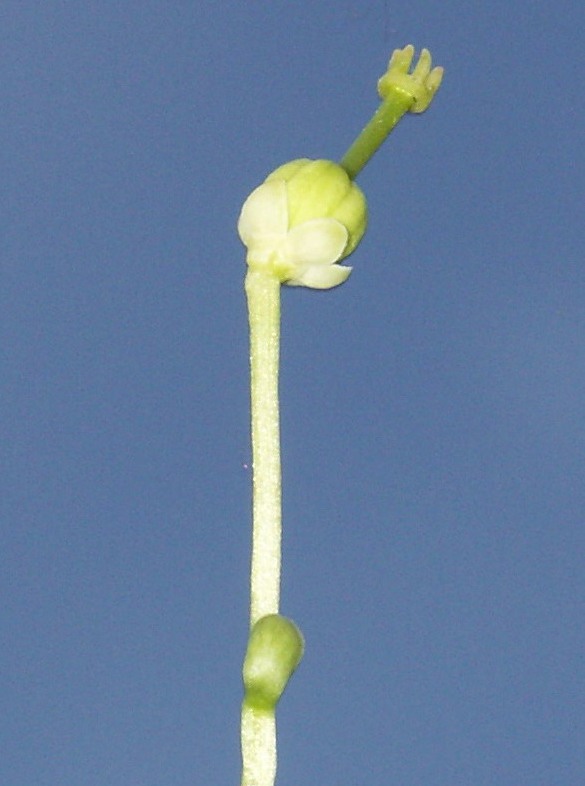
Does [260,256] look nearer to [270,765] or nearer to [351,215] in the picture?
[351,215]

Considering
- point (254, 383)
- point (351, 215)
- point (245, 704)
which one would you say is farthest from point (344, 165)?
point (245, 704)

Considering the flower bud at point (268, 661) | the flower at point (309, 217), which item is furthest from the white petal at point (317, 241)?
the flower bud at point (268, 661)

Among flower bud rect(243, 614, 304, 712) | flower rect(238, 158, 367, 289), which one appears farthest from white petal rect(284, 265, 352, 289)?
flower bud rect(243, 614, 304, 712)

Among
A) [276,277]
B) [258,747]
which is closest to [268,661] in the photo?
[258,747]

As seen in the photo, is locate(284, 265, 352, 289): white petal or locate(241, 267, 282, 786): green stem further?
locate(284, 265, 352, 289): white petal

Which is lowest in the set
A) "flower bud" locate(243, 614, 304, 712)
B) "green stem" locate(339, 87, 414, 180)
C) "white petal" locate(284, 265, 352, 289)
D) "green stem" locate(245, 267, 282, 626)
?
"flower bud" locate(243, 614, 304, 712)

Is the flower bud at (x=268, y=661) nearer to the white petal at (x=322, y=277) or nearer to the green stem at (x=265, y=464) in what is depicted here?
the green stem at (x=265, y=464)

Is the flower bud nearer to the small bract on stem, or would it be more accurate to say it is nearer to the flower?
the small bract on stem
